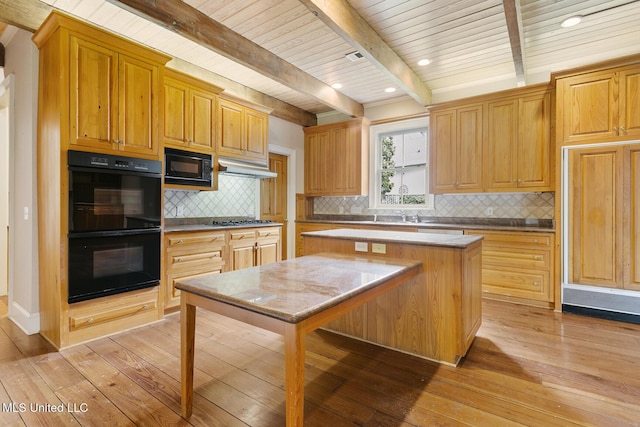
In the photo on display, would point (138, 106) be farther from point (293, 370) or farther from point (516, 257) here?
point (516, 257)

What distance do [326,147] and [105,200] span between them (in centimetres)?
361

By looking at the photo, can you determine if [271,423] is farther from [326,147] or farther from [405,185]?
[326,147]

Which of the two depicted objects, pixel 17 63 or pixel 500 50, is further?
pixel 500 50

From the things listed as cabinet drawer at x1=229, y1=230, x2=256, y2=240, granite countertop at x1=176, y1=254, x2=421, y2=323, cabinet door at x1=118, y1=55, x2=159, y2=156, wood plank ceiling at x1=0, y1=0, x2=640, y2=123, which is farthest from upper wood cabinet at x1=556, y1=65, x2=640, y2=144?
cabinet door at x1=118, y1=55, x2=159, y2=156

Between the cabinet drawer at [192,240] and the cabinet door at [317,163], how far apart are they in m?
2.33

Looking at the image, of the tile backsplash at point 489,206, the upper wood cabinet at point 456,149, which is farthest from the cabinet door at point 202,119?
the upper wood cabinet at point 456,149

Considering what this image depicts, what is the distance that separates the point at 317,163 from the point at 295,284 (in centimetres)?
423

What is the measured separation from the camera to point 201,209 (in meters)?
4.16

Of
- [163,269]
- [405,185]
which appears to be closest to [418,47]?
[405,185]

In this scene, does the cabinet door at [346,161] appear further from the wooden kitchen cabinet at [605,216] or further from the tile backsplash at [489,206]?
the wooden kitchen cabinet at [605,216]

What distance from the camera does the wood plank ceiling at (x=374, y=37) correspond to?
2627mm

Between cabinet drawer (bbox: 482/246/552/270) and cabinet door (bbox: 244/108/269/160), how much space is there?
3.19 metres

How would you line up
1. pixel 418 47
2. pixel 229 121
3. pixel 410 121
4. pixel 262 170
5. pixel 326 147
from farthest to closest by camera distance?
pixel 326 147
pixel 410 121
pixel 262 170
pixel 229 121
pixel 418 47

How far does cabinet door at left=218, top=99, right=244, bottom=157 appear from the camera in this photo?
3.94 meters
